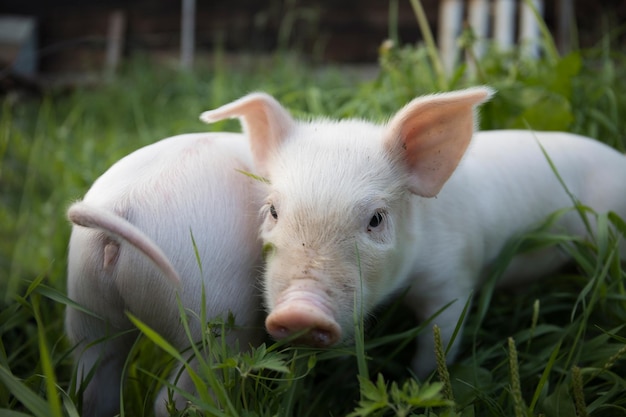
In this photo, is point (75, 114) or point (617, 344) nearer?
point (617, 344)

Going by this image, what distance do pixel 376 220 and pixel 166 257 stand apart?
1.95 ft

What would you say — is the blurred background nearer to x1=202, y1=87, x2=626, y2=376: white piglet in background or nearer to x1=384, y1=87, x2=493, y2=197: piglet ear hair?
x1=202, y1=87, x2=626, y2=376: white piglet in background

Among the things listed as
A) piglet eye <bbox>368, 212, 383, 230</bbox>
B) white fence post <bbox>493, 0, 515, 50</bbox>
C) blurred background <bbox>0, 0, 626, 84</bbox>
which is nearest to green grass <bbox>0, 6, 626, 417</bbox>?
piglet eye <bbox>368, 212, 383, 230</bbox>

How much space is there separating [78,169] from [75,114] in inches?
66.8

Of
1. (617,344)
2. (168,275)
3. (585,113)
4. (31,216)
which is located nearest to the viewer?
(168,275)

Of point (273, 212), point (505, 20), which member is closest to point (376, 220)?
point (273, 212)

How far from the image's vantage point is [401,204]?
79.3 inches

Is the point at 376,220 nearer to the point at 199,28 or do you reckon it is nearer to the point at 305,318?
the point at 305,318

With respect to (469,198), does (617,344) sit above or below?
below

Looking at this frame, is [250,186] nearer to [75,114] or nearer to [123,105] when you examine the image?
[75,114]

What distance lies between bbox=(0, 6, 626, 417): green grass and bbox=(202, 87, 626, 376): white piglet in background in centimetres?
10

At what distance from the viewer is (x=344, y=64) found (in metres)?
8.73

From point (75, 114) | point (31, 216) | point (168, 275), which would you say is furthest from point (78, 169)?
point (168, 275)

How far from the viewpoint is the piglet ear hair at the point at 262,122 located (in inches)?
80.4
